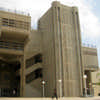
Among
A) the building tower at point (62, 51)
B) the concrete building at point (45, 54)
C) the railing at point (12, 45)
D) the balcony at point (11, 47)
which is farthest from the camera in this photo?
the building tower at point (62, 51)

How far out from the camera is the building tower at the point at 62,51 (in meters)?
37.0

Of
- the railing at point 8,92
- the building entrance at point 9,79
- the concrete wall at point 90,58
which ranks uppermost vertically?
the concrete wall at point 90,58

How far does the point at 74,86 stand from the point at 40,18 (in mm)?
19417

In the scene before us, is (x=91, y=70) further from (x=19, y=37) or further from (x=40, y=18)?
(x=19, y=37)

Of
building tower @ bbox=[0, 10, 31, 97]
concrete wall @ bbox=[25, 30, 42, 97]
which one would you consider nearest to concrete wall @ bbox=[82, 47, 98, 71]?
concrete wall @ bbox=[25, 30, 42, 97]

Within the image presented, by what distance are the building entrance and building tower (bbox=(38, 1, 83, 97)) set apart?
7974mm

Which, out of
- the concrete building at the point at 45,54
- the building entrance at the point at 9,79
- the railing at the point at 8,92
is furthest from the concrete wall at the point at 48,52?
the railing at the point at 8,92

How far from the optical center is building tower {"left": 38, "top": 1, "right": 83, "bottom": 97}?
3703cm

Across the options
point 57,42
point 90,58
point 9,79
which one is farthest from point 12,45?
point 90,58

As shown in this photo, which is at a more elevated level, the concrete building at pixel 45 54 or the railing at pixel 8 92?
the concrete building at pixel 45 54

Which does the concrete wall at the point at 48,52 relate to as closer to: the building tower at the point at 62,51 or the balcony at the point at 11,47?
the building tower at the point at 62,51

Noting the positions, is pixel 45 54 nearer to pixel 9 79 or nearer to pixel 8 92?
pixel 9 79

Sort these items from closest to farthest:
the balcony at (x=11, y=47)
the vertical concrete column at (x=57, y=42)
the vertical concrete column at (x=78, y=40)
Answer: the balcony at (x=11, y=47)
the vertical concrete column at (x=57, y=42)
the vertical concrete column at (x=78, y=40)

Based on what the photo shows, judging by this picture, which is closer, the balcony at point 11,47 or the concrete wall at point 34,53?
the balcony at point 11,47
